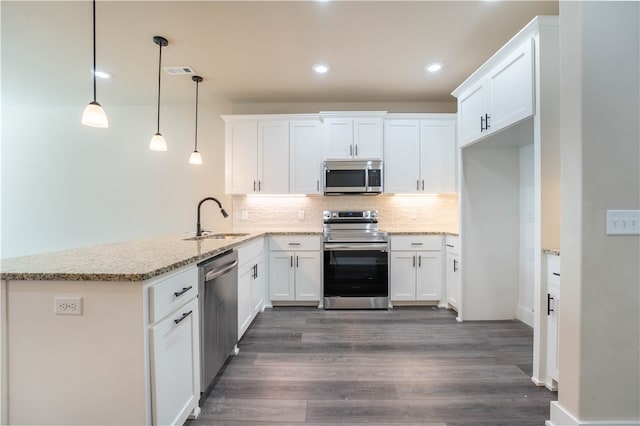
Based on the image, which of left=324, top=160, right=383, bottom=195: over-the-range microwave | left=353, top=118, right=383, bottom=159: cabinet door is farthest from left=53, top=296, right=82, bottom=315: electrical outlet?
left=353, top=118, right=383, bottom=159: cabinet door

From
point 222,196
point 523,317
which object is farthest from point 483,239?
point 222,196

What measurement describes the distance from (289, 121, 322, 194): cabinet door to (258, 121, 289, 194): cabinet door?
0.08 m

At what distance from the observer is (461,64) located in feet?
9.61

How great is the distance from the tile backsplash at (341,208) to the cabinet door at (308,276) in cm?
65

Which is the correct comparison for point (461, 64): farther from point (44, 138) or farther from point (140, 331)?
point (44, 138)

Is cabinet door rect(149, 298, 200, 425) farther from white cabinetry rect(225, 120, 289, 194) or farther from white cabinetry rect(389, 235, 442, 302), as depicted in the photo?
white cabinetry rect(389, 235, 442, 302)

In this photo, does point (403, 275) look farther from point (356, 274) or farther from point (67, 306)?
point (67, 306)

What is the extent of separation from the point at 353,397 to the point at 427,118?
331 cm

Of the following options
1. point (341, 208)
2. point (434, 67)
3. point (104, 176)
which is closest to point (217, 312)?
point (341, 208)

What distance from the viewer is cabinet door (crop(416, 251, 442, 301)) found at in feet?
11.1

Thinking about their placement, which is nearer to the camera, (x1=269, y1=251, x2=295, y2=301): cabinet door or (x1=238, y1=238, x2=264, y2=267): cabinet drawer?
(x1=238, y1=238, x2=264, y2=267): cabinet drawer

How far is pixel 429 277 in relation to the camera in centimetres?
338

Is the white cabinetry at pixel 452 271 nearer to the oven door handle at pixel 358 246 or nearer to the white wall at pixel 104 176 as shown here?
the oven door handle at pixel 358 246

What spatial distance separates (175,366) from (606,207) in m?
2.32
